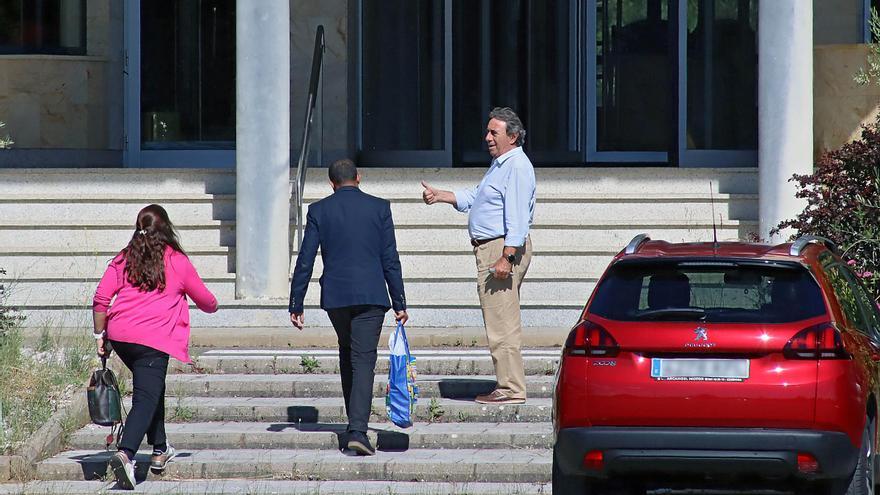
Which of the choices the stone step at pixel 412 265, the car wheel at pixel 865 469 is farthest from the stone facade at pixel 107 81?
the car wheel at pixel 865 469

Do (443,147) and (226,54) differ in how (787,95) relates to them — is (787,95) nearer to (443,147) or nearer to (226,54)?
(443,147)

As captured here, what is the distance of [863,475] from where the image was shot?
7285mm

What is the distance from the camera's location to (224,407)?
34.9 ft

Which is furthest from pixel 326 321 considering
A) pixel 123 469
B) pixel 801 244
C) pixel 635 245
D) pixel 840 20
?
pixel 840 20

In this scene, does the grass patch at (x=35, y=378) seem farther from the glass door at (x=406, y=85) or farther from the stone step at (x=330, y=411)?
the glass door at (x=406, y=85)

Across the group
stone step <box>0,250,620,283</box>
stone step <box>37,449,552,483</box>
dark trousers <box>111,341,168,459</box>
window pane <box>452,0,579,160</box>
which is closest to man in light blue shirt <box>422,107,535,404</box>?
stone step <box>37,449,552,483</box>

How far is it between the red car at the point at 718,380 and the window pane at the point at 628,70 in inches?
433

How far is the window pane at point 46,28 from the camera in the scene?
61.5 feet

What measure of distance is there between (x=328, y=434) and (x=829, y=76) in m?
7.53

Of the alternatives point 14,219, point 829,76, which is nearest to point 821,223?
point 829,76

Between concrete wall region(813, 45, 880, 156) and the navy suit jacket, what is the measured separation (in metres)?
6.74

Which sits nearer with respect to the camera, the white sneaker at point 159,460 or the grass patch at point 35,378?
the white sneaker at point 159,460

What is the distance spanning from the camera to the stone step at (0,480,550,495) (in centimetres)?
884

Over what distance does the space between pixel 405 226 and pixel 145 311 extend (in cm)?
594
